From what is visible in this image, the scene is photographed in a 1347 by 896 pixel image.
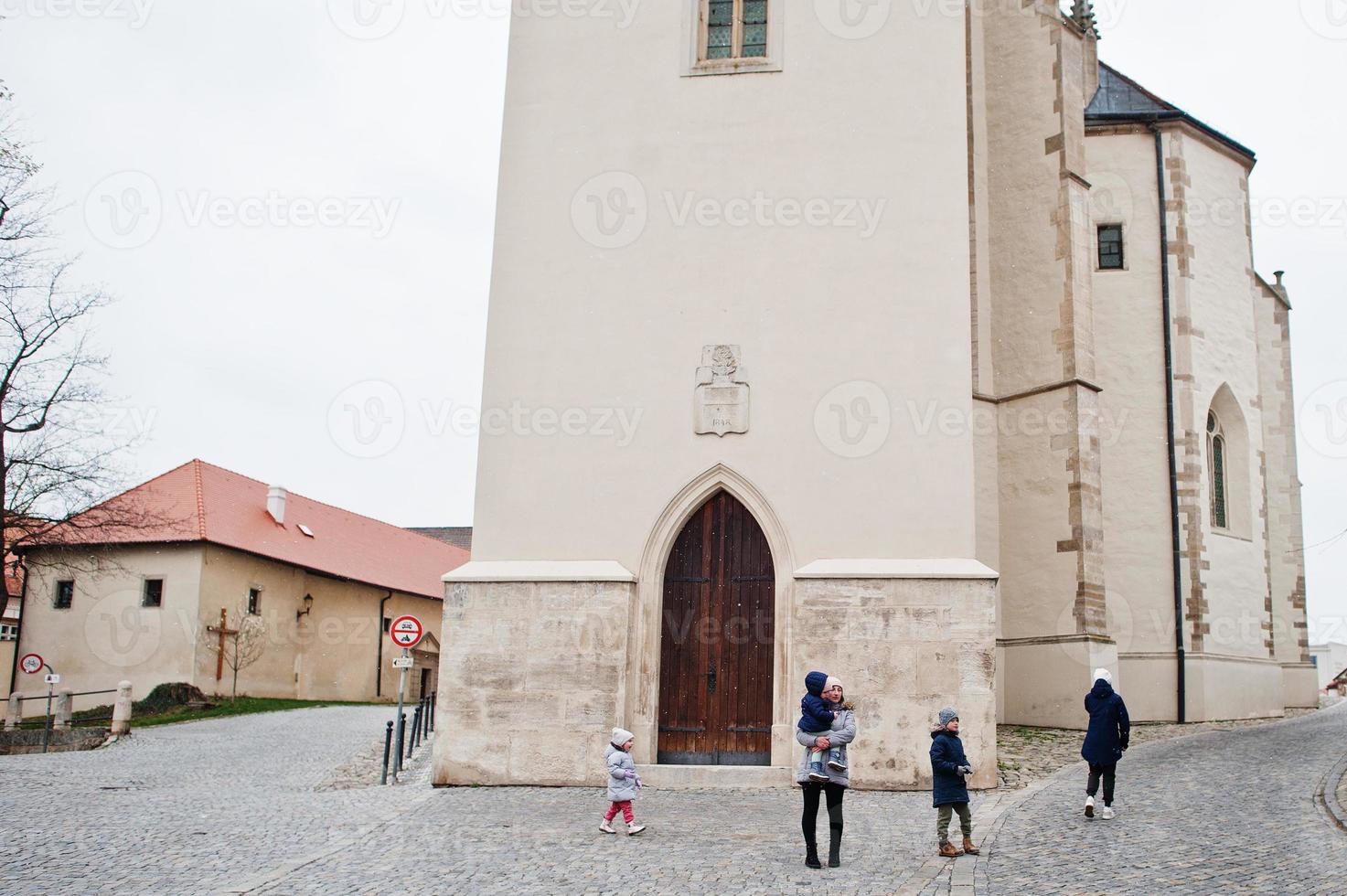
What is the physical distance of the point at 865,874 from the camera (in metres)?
8.30

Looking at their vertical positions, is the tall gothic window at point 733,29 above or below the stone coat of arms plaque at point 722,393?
above

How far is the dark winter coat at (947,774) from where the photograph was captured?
909 cm

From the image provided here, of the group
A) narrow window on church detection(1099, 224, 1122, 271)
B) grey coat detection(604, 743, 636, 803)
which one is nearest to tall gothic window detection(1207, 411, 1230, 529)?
narrow window on church detection(1099, 224, 1122, 271)

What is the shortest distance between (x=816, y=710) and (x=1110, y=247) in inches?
646

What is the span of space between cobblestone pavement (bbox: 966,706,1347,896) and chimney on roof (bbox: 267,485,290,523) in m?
32.0

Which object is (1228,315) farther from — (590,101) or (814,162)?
(590,101)

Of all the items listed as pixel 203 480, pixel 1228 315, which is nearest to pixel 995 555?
pixel 1228 315

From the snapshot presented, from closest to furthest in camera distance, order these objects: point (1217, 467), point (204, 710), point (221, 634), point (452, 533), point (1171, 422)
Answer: point (1171, 422) → point (1217, 467) → point (204, 710) → point (221, 634) → point (452, 533)

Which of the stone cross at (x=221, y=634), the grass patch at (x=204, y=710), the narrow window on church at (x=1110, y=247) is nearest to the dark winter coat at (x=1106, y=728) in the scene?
the narrow window on church at (x=1110, y=247)

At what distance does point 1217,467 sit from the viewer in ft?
75.6

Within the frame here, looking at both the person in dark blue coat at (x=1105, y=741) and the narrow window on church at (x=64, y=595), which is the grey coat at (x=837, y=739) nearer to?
the person in dark blue coat at (x=1105, y=741)

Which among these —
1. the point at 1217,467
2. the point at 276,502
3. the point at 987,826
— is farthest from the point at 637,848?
the point at 276,502

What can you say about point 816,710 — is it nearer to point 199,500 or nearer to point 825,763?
point 825,763

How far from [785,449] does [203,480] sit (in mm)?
29556
